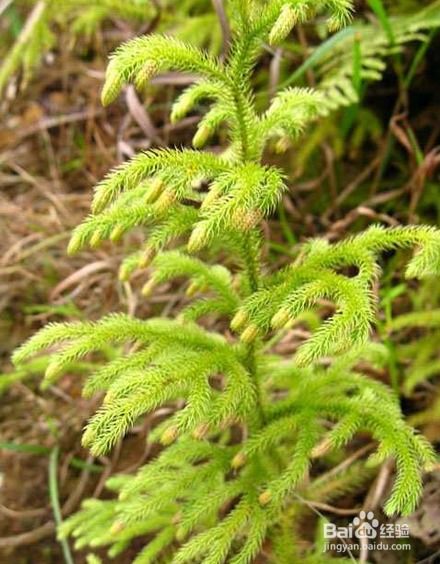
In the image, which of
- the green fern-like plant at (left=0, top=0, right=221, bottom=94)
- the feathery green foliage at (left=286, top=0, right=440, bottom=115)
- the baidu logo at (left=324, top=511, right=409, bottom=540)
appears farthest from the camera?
the green fern-like plant at (left=0, top=0, right=221, bottom=94)

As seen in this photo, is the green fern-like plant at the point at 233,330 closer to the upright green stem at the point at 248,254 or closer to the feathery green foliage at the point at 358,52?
the upright green stem at the point at 248,254

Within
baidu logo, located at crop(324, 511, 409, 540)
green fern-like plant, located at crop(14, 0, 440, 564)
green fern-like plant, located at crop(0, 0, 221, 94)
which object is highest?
green fern-like plant, located at crop(0, 0, 221, 94)

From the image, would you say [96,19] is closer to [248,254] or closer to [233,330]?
[248,254]

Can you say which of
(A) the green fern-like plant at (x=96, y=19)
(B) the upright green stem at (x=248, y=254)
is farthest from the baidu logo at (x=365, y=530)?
(A) the green fern-like plant at (x=96, y=19)

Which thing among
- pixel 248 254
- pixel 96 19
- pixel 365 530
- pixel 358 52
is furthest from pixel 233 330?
pixel 96 19

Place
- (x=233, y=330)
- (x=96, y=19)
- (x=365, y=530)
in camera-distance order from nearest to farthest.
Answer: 1. (x=233, y=330)
2. (x=365, y=530)
3. (x=96, y=19)

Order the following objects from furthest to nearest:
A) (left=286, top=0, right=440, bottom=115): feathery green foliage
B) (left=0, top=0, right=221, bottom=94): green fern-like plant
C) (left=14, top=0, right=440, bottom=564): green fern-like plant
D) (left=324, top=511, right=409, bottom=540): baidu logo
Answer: (left=0, top=0, right=221, bottom=94): green fern-like plant < (left=286, top=0, right=440, bottom=115): feathery green foliage < (left=324, top=511, right=409, bottom=540): baidu logo < (left=14, top=0, right=440, bottom=564): green fern-like plant

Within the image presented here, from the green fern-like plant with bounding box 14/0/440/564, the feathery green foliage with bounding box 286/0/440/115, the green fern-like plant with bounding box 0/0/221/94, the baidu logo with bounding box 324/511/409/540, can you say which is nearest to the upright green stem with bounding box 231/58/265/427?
the green fern-like plant with bounding box 14/0/440/564

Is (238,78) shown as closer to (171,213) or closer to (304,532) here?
(171,213)

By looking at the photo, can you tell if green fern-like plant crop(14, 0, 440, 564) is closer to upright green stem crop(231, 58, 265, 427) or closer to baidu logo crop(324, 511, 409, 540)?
upright green stem crop(231, 58, 265, 427)
